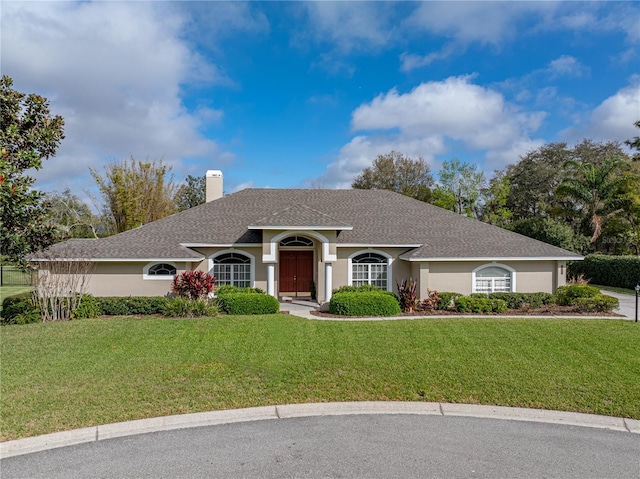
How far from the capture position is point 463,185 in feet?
154

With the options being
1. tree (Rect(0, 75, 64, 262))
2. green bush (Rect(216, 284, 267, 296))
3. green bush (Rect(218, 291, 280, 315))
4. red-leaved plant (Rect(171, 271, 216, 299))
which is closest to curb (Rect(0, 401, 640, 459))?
tree (Rect(0, 75, 64, 262))

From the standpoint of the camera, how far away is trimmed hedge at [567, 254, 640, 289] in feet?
84.6

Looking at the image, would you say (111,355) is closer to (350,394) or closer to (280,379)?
(280,379)

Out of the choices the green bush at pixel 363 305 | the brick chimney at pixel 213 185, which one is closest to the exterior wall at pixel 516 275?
the green bush at pixel 363 305

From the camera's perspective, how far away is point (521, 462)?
5.28m

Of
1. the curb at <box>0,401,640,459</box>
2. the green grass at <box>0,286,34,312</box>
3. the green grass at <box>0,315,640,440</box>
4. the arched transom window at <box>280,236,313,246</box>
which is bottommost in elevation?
the curb at <box>0,401,640,459</box>

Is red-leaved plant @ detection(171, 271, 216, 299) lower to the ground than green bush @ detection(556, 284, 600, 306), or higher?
higher

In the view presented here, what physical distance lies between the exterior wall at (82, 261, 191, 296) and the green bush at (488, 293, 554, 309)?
14111mm

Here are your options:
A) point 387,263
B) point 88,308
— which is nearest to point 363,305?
point 387,263

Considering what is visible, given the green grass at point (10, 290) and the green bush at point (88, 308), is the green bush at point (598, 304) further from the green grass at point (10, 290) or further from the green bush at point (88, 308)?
the green grass at point (10, 290)

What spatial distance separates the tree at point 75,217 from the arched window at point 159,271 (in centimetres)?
1883

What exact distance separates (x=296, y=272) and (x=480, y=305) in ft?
30.1

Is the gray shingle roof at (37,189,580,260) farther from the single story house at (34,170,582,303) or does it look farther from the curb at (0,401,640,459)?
the curb at (0,401,640,459)

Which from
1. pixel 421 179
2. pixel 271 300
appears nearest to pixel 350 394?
pixel 271 300
